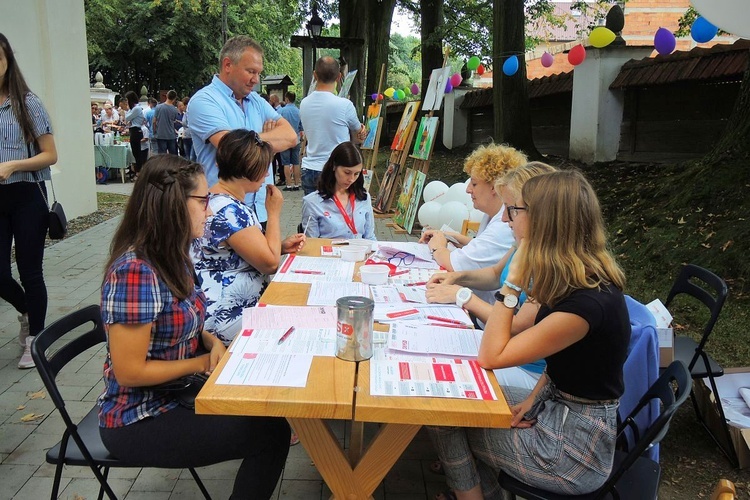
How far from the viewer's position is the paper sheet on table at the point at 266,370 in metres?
1.58

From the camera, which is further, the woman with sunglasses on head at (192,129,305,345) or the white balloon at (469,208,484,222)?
the white balloon at (469,208,484,222)

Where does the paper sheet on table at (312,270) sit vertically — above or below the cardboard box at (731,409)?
above

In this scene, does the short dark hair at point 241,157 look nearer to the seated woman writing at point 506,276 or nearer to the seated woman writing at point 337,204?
the seated woman writing at point 506,276

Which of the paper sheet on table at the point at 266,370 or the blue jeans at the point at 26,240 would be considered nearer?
the paper sheet on table at the point at 266,370

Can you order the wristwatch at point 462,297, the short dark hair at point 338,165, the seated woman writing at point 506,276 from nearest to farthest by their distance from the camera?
the seated woman writing at point 506,276 → the wristwatch at point 462,297 → the short dark hair at point 338,165

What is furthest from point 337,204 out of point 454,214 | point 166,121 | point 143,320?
point 166,121

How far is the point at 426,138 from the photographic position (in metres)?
7.59

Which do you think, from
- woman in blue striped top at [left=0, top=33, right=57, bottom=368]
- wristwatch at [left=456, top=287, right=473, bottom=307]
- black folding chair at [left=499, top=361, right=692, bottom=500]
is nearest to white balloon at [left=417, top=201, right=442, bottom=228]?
woman in blue striped top at [left=0, top=33, right=57, bottom=368]

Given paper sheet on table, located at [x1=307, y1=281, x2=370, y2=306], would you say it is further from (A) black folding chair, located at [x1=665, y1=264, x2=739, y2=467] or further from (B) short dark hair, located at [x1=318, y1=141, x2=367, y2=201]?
(A) black folding chair, located at [x1=665, y1=264, x2=739, y2=467]

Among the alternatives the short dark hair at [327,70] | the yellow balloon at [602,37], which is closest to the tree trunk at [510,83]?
the yellow balloon at [602,37]

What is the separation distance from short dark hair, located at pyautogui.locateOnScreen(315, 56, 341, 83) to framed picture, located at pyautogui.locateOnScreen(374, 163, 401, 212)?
3.30 metres

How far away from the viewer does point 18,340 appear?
12.7 feet

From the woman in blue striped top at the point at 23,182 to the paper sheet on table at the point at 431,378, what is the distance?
2553mm

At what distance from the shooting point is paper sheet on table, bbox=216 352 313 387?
62.0 inches
